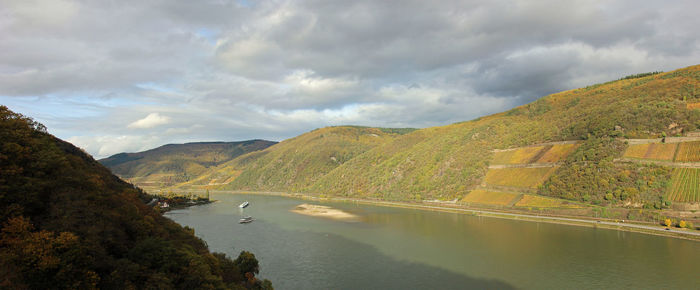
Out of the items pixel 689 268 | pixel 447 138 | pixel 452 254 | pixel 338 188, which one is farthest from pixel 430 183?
pixel 689 268

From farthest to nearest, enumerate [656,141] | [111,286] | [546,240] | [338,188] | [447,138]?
[338,188], [447,138], [656,141], [546,240], [111,286]

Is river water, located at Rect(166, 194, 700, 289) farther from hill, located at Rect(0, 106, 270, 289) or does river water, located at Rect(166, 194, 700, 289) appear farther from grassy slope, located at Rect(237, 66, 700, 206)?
grassy slope, located at Rect(237, 66, 700, 206)

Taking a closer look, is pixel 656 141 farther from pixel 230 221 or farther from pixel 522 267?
pixel 230 221

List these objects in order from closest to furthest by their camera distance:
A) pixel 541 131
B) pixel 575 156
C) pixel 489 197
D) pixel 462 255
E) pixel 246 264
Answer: pixel 246 264 < pixel 462 255 < pixel 575 156 < pixel 489 197 < pixel 541 131

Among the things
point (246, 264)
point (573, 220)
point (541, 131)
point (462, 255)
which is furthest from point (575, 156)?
point (246, 264)

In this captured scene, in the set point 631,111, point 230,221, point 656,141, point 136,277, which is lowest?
point 230,221

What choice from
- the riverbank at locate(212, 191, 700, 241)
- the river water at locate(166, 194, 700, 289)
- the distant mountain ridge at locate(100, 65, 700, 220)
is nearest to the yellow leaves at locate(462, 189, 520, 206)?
the distant mountain ridge at locate(100, 65, 700, 220)

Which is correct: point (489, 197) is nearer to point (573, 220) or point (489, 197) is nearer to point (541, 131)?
point (573, 220)
